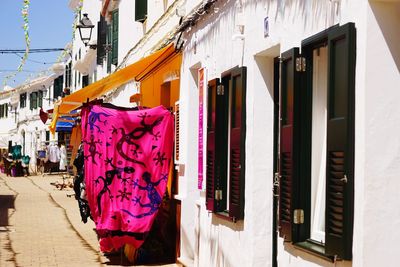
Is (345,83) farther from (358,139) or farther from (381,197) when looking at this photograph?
(381,197)

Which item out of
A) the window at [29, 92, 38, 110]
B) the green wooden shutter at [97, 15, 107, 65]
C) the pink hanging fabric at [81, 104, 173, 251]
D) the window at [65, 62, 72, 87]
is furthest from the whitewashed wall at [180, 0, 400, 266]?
the window at [29, 92, 38, 110]

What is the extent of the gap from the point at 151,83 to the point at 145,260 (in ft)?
13.1

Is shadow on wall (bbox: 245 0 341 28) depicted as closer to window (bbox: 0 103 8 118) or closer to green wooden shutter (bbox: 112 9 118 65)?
green wooden shutter (bbox: 112 9 118 65)

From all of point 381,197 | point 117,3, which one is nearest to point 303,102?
point 381,197

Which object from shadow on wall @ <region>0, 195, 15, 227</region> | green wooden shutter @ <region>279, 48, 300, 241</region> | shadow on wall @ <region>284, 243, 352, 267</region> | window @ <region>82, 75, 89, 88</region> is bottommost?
shadow on wall @ <region>0, 195, 15, 227</region>

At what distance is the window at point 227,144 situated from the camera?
725 centimetres

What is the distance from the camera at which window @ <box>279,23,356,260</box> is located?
15.3 feet

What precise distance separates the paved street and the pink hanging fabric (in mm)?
904

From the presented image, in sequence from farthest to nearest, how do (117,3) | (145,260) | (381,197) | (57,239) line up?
1. (117,3)
2. (57,239)
3. (145,260)
4. (381,197)

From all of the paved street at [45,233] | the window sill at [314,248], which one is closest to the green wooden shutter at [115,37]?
the paved street at [45,233]

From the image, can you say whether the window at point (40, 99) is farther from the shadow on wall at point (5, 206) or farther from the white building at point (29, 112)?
the shadow on wall at point (5, 206)

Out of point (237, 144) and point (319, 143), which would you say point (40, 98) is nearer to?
point (237, 144)

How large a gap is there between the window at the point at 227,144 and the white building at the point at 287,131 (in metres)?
0.01

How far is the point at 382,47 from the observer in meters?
4.56
